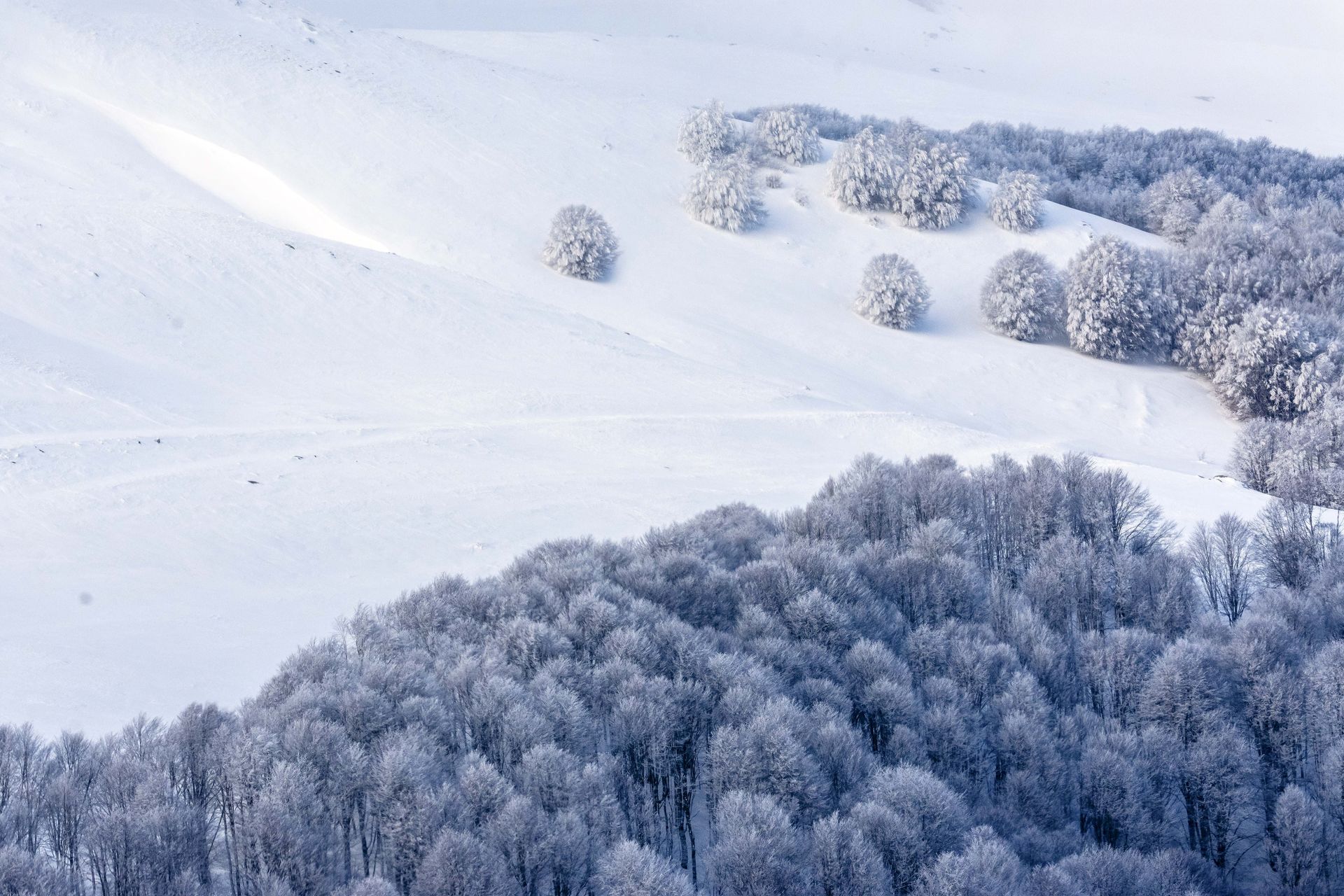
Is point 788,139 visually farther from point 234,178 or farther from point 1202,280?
point 234,178

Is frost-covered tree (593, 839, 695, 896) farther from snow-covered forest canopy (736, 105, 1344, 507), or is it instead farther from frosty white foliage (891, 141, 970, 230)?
frosty white foliage (891, 141, 970, 230)

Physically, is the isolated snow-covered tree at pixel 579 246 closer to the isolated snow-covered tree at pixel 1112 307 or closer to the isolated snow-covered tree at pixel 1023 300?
the isolated snow-covered tree at pixel 1023 300

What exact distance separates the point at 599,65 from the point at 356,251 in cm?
2604

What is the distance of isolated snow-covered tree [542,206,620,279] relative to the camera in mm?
21000

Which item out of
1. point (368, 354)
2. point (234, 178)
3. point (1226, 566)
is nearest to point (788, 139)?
point (234, 178)

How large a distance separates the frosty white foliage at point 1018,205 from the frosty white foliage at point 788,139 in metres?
4.64

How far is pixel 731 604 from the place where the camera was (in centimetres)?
945

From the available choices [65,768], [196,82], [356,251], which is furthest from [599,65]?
[65,768]

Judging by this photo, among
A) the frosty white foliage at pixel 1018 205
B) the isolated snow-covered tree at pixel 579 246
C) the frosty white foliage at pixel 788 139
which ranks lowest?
the isolated snow-covered tree at pixel 579 246

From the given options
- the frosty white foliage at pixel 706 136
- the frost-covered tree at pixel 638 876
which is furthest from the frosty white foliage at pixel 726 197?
the frost-covered tree at pixel 638 876

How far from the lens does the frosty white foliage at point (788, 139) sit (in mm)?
26453

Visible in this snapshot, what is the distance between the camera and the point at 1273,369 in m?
19.2

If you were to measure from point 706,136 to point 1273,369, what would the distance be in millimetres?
13343

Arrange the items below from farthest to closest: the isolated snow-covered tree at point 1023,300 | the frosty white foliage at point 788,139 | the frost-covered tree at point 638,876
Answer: the frosty white foliage at point 788,139 → the isolated snow-covered tree at point 1023,300 → the frost-covered tree at point 638,876
